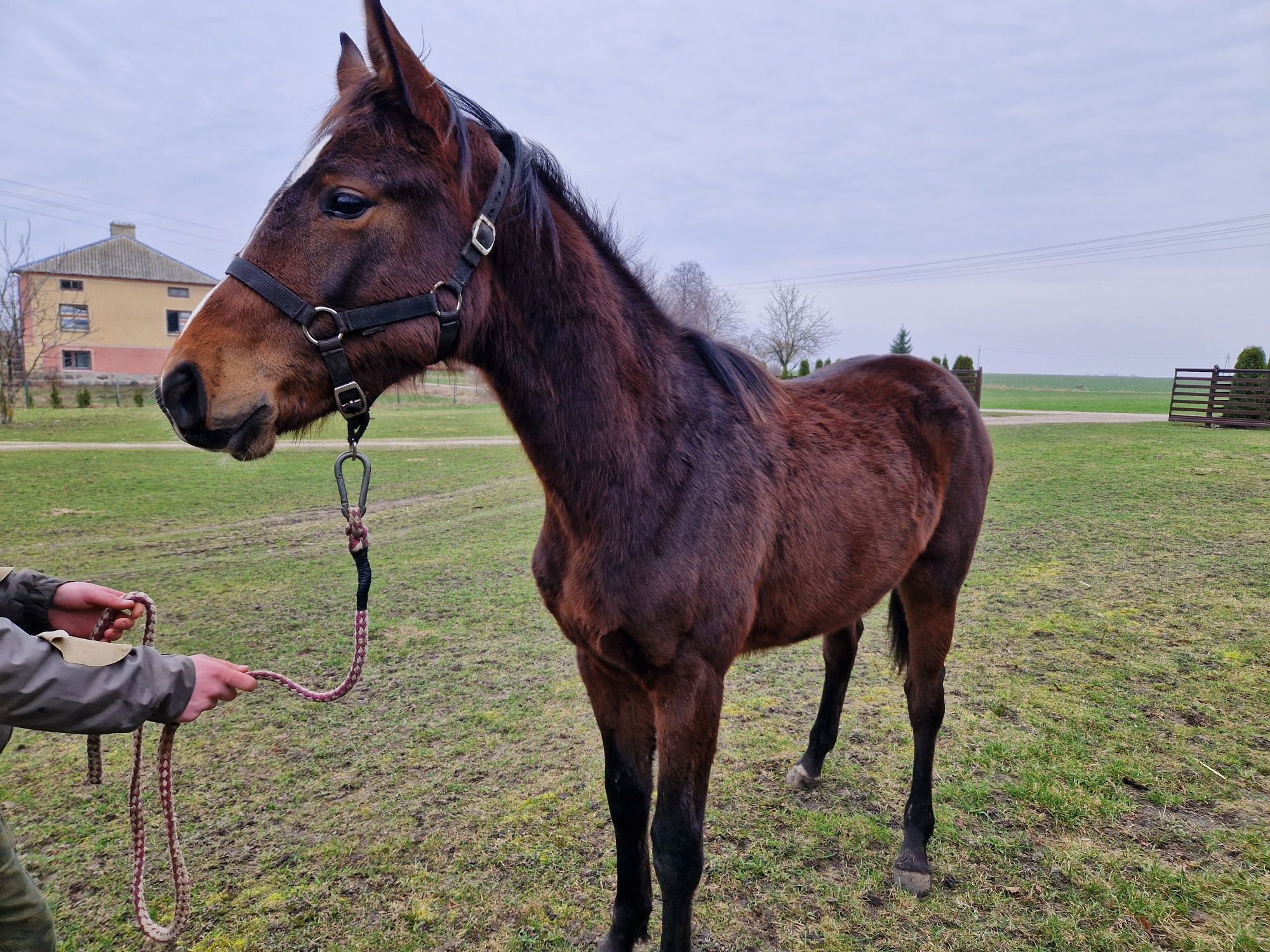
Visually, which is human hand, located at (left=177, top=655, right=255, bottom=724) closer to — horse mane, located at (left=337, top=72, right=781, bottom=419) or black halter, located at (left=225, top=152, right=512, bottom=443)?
black halter, located at (left=225, top=152, right=512, bottom=443)

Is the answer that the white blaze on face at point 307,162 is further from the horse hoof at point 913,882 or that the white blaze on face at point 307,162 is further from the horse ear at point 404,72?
the horse hoof at point 913,882

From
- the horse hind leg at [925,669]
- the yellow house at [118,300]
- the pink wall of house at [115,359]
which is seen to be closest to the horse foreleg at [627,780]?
the horse hind leg at [925,669]

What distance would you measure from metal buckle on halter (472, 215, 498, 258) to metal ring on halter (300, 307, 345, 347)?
42cm

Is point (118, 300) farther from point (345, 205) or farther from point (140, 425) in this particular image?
point (345, 205)

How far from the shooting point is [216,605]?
600cm

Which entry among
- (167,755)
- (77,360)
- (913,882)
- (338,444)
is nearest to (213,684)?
(167,755)

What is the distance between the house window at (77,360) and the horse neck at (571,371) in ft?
175

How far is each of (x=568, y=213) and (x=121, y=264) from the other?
53814 mm

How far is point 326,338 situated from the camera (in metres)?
1.70

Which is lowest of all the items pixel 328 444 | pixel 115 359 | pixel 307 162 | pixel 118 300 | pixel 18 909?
pixel 18 909

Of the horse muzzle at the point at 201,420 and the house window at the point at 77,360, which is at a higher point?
the house window at the point at 77,360

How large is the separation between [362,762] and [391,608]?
8.48 feet

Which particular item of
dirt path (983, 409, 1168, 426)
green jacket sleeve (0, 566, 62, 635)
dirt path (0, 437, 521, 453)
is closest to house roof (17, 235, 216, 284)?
dirt path (0, 437, 521, 453)

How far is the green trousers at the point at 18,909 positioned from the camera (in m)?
1.80
